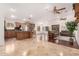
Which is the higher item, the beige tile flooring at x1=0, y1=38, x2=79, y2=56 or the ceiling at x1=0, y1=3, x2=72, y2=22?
the ceiling at x1=0, y1=3, x2=72, y2=22

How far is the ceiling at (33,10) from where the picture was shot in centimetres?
230

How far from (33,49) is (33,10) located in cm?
77

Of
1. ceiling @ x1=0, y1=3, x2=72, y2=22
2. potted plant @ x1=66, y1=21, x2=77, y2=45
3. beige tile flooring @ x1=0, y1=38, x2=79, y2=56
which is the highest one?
ceiling @ x1=0, y1=3, x2=72, y2=22

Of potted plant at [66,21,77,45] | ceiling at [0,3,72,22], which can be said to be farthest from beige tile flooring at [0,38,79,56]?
ceiling at [0,3,72,22]

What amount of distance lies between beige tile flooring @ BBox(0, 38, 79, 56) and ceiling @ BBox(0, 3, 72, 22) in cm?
47

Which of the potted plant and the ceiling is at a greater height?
the ceiling

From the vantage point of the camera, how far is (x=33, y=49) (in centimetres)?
239

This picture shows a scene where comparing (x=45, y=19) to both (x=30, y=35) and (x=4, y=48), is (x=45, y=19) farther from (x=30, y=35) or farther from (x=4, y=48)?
(x=4, y=48)

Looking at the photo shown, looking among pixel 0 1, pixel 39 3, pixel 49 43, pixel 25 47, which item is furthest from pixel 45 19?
pixel 0 1

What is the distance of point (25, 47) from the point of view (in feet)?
7.83

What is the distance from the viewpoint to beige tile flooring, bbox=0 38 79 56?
7.70 ft

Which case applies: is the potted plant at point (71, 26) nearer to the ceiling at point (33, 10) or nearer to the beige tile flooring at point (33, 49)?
the ceiling at point (33, 10)

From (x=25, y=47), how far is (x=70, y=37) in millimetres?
901

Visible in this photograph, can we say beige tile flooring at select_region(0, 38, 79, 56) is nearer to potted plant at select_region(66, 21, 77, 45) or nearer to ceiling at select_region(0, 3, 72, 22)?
potted plant at select_region(66, 21, 77, 45)
